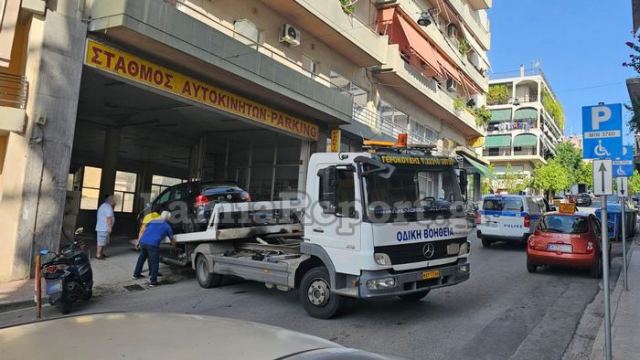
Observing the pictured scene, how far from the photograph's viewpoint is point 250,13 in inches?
640

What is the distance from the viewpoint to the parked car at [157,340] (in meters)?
1.88

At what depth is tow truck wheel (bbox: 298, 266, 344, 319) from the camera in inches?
278

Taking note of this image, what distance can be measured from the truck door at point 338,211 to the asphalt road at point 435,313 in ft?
3.76

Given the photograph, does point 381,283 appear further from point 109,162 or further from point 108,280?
point 109,162

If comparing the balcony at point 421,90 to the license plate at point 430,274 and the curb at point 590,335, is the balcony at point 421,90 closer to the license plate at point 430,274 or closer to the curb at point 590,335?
the curb at point 590,335

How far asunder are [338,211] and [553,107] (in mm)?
75738

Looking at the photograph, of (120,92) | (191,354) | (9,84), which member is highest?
(120,92)

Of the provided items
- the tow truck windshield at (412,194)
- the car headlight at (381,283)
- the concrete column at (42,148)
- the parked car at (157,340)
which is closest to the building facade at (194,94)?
the concrete column at (42,148)

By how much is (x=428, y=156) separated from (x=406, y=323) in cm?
257

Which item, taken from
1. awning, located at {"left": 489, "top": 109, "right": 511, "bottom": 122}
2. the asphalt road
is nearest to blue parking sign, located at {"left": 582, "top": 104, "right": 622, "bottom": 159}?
the asphalt road

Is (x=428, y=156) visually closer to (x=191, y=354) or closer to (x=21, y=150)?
(x=191, y=354)

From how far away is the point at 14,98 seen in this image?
9828mm

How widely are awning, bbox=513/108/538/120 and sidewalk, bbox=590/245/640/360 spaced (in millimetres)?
57891

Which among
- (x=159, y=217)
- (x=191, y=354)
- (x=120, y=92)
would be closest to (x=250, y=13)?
(x=120, y=92)
